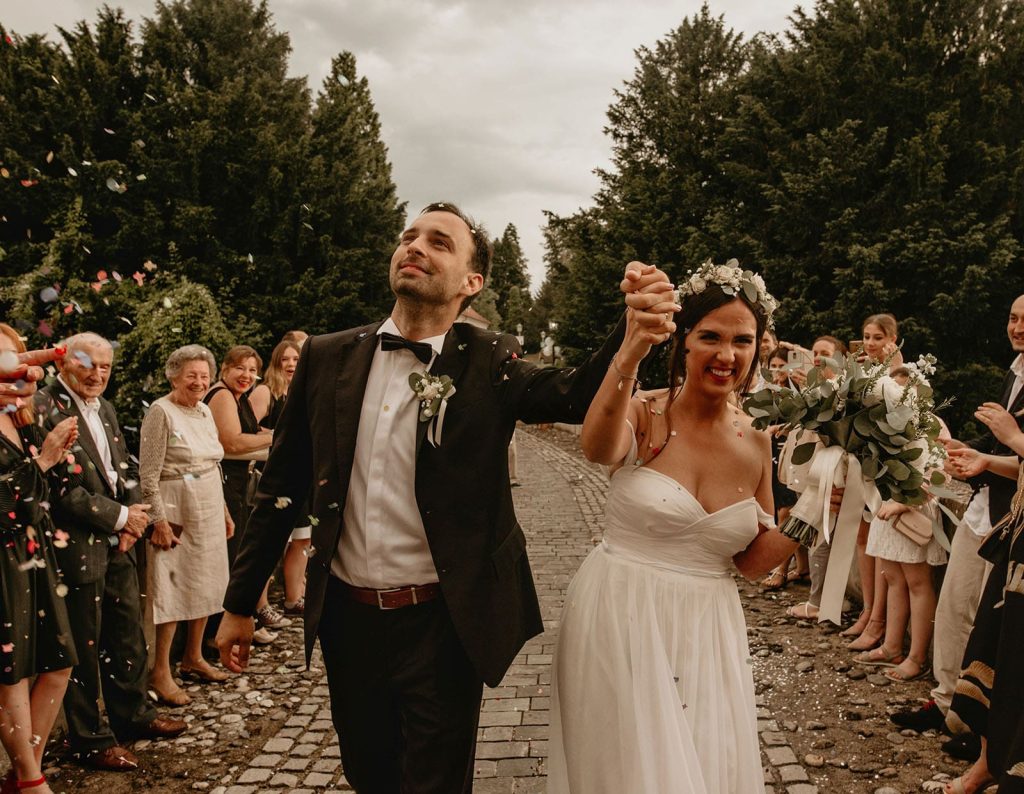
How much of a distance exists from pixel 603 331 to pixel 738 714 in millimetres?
23901

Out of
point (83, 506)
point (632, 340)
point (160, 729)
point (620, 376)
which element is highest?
point (632, 340)

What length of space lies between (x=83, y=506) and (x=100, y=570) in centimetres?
40

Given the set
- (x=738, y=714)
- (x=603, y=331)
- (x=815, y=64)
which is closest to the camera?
(x=738, y=714)

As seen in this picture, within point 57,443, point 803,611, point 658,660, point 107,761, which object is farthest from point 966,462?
point 107,761

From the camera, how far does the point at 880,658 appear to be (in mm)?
5809

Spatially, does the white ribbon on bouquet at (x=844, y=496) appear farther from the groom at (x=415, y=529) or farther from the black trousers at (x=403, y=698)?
the black trousers at (x=403, y=698)

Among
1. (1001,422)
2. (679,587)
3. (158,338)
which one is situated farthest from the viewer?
(158,338)

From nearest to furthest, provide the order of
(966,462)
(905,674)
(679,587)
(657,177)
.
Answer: (679,587), (966,462), (905,674), (657,177)

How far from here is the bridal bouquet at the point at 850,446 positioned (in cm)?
264

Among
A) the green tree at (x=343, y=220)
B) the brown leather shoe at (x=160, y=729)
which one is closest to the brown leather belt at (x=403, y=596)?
the brown leather shoe at (x=160, y=729)

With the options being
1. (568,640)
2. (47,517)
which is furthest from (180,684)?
(568,640)

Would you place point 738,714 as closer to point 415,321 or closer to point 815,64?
point 415,321

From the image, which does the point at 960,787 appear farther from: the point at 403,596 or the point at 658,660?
the point at 403,596

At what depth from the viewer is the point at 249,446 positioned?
6.19m
